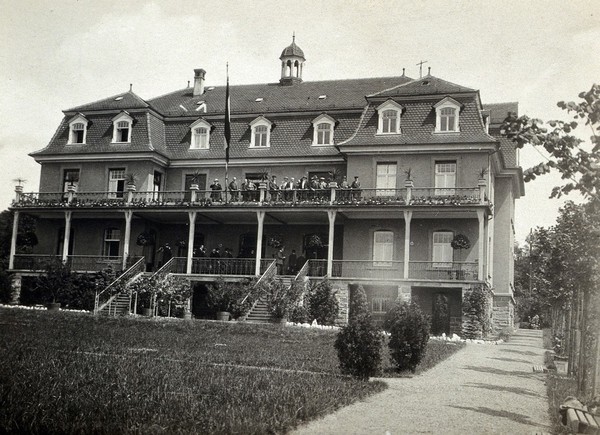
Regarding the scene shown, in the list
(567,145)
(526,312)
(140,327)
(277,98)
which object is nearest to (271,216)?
(277,98)

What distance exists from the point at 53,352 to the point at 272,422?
701 cm

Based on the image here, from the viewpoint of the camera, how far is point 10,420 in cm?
718

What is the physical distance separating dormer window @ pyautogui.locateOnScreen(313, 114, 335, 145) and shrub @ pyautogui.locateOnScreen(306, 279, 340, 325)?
364 inches

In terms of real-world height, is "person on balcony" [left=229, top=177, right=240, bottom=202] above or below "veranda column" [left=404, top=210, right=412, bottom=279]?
above

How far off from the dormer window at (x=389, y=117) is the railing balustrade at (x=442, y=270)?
21.3ft

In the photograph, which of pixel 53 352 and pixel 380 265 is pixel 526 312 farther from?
pixel 53 352

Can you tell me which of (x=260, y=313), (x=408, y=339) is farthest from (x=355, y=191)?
(x=408, y=339)

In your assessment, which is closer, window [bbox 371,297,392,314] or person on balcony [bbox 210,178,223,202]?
window [bbox 371,297,392,314]

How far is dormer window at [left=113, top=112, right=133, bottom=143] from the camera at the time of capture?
37.2 m

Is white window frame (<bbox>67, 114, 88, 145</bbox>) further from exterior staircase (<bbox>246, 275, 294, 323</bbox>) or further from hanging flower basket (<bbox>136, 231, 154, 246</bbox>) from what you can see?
exterior staircase (<bbox>246, 275, 294, 323</bbox>)

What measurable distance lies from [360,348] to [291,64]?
31.4m

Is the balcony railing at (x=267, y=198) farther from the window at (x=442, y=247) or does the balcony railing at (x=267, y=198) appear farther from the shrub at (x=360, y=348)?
the shrub at (x=360, y=348)

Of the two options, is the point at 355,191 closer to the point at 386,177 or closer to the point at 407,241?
the point at 386,177

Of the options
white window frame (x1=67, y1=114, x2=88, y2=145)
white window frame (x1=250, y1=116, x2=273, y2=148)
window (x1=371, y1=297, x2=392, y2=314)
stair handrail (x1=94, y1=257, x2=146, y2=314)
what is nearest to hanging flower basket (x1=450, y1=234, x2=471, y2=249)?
window (x1=371, y1=297, x2=392, y2=314)
